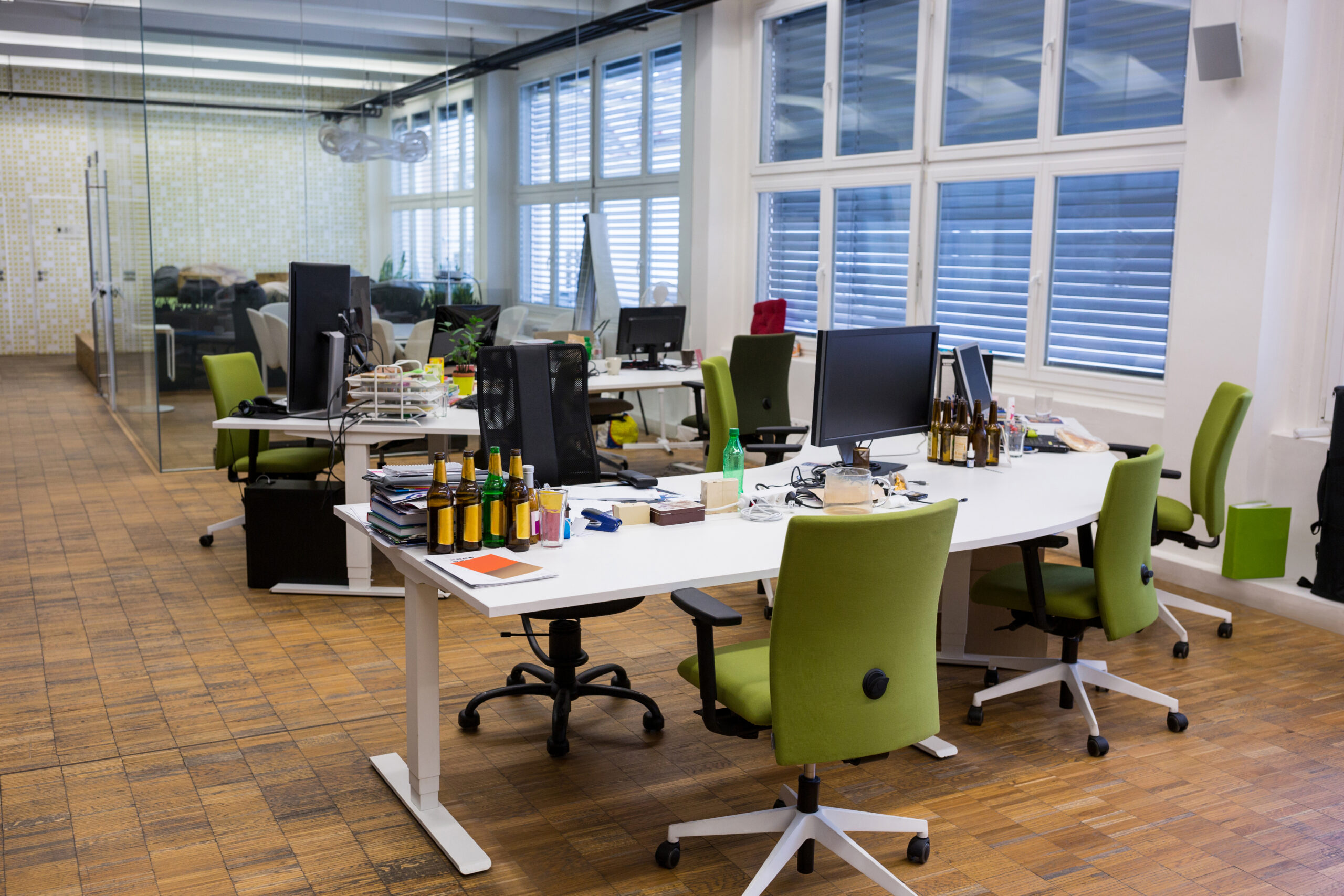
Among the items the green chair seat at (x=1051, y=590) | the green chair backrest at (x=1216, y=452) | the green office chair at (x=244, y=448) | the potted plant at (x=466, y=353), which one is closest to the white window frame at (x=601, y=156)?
the potted plant at (x=466, y=353)

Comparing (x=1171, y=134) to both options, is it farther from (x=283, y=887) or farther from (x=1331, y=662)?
(x=283, y=887)

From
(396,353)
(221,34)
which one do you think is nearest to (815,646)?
(396,353)

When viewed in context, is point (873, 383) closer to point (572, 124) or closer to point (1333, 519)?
point (1333, 519)

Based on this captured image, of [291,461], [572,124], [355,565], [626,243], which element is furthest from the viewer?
[626,243]

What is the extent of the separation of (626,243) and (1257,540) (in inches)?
234

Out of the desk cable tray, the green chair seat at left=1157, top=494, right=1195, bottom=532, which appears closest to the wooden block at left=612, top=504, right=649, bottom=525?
the desk cable tray

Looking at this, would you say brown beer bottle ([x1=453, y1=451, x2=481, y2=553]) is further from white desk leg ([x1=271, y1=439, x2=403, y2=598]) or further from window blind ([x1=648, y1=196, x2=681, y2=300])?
window blind ([x1=648, y1=196, x2=681, y2=300])

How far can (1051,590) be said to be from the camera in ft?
12.0

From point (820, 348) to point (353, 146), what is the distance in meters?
5.32

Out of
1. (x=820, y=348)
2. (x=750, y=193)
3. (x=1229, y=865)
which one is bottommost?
(x=1229, y=865)

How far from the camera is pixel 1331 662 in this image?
14.6 ft

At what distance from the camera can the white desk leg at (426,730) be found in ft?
9.66

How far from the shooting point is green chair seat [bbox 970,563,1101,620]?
355 centimetres

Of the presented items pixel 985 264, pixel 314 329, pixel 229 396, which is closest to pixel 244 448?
pixel 229 396
